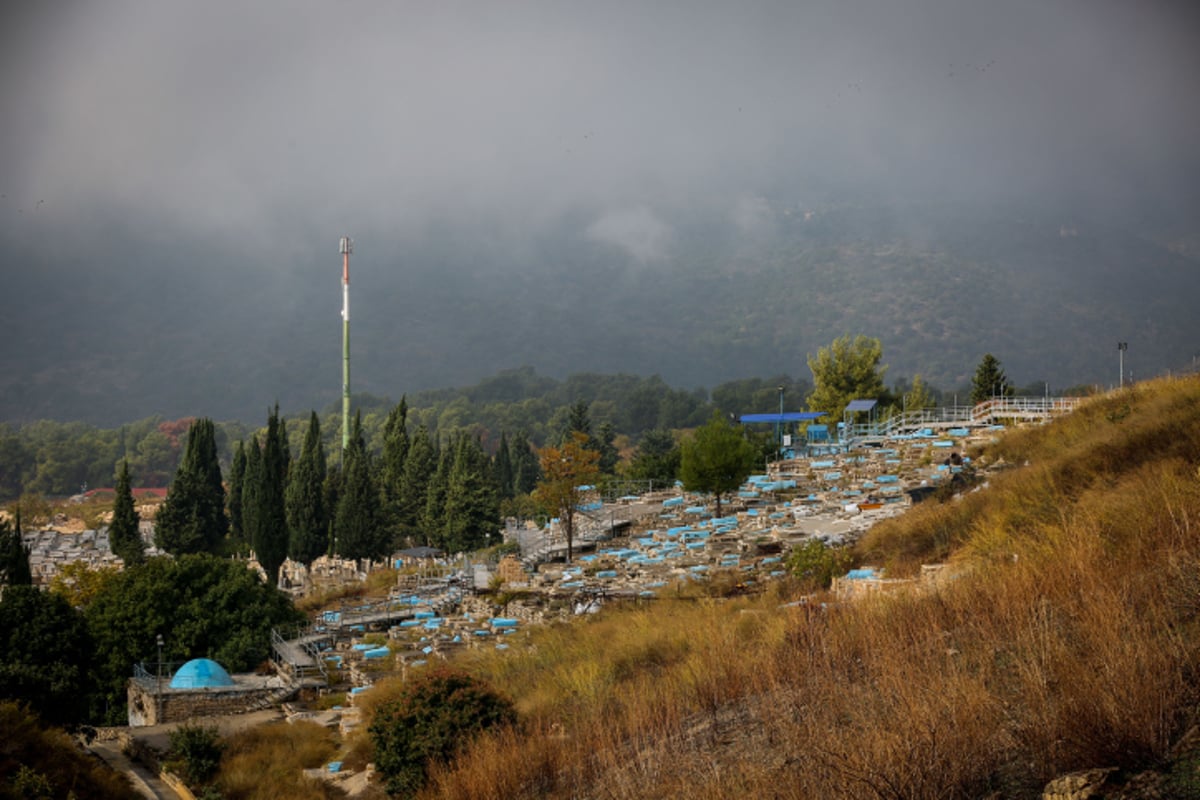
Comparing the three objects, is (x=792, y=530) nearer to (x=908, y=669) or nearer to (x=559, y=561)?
(x=559, y=561)

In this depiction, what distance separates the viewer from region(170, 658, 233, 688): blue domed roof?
79.5ft

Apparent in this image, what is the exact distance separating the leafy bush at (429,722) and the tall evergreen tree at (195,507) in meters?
42.0

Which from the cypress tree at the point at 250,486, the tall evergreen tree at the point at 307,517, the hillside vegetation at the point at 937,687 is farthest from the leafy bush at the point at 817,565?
the cypress tree at the point at 250,486

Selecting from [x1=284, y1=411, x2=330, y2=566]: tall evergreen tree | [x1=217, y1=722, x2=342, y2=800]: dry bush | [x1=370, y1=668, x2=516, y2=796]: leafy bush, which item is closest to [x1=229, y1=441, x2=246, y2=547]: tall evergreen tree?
[x1=284, y1=411, x2=330, y2=566]: tall evergreen tree

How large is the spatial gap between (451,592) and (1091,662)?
96.2ft

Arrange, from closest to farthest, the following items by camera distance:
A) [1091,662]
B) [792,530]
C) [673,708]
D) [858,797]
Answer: [858,797] < [1091,662] < [673,708] < [792,530]

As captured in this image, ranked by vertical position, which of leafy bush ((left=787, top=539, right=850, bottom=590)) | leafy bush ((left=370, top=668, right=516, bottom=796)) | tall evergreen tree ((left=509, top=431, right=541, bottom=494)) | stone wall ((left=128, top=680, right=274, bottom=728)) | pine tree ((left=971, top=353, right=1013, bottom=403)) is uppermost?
pine tree ((left=971, top=353, right=1013, bottom=403))

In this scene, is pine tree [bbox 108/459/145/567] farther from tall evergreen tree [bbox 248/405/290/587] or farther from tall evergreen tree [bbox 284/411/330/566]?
tall evergreen tree [bbox 284/411/330/566]

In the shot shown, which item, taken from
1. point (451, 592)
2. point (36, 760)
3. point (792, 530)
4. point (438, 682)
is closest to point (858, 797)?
point (438, 682)

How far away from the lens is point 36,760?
14.5 m

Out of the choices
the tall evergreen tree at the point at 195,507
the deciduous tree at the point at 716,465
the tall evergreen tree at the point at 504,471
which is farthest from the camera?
the tall evergreen tree at the point at 504,471

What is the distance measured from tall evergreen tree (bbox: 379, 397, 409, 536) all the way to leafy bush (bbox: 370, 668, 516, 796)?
118 feet

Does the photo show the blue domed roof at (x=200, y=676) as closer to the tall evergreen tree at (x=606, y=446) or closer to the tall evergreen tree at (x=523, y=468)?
the tall evergreen tree at (x=606, y=446)

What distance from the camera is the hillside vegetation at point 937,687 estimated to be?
4426mm
